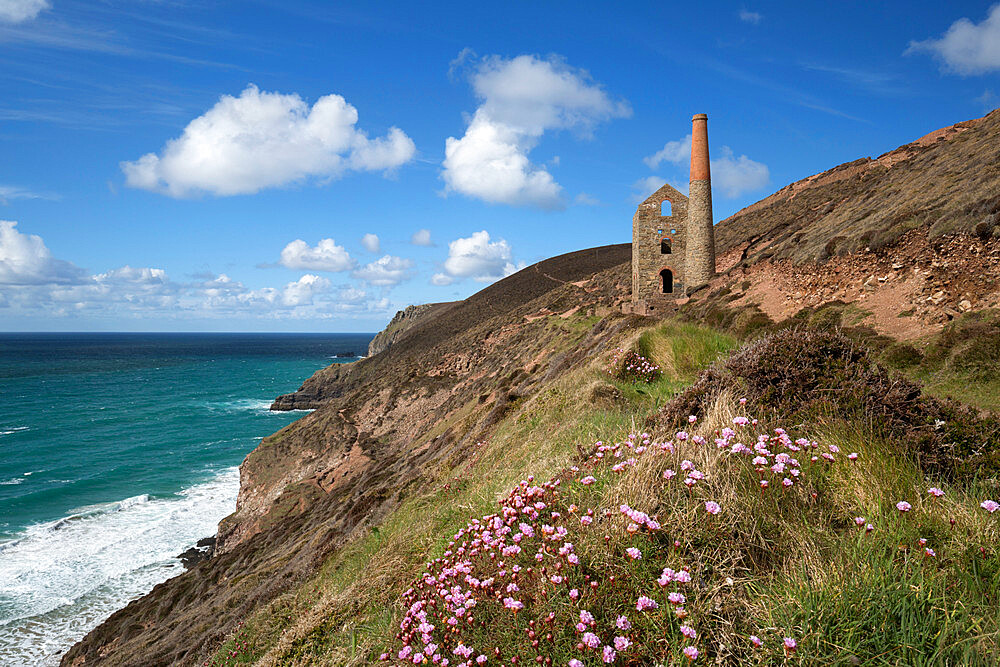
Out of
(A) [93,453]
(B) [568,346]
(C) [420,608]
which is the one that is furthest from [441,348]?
(C) [420,608]

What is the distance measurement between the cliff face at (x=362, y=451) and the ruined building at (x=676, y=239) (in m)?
2.71

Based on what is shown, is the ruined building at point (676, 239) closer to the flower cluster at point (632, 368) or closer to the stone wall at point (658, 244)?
the stone wall at point (658, 244)

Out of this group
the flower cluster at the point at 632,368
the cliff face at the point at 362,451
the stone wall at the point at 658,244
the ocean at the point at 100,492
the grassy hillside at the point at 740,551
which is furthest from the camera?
the stone wall at the point at 658,244

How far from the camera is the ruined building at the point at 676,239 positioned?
82.5 ft

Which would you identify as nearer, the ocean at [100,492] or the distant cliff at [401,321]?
the ocean at [100,492]

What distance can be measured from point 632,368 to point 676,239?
17.9 meters

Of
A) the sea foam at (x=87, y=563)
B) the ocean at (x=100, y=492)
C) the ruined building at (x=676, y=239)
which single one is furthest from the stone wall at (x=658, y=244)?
the sea foam at (x=87, y=563)

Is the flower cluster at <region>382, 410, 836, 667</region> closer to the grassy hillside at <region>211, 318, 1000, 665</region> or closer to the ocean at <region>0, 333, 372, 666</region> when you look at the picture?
the grassy hillside at <region>211, 318, 1000, 665</region>

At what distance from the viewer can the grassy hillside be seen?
Answer: 2.50 meters

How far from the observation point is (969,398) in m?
8.60

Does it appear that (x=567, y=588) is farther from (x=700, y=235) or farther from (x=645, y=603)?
(x=700, y=235)

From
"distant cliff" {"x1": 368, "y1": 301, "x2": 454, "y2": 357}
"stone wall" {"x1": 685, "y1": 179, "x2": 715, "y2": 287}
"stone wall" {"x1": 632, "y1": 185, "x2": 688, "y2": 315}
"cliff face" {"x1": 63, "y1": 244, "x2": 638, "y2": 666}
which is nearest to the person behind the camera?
"cliff face" {"x1": 63, "y1": 244, "x2": 638, "y2": 666}

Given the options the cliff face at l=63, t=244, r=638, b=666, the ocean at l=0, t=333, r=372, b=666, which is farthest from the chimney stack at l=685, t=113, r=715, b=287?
the ocean at l=0, t=333, r=372, b=666

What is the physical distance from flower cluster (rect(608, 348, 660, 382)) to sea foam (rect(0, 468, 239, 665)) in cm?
2136
